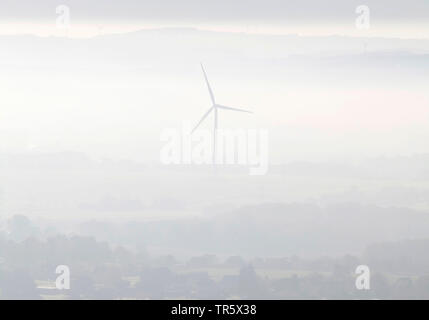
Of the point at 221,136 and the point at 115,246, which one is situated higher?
the point at 221,136

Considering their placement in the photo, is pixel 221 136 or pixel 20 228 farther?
pixel 20 228

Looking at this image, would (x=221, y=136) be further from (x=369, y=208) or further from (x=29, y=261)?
(x=29, y=261)

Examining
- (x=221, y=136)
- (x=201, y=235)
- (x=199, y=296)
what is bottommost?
(x=199, y=296)

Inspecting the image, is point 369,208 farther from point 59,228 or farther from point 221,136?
point 59,228

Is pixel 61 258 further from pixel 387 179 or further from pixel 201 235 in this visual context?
pixel 387 179

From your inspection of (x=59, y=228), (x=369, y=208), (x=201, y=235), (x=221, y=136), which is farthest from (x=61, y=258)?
(x=369, y=208)

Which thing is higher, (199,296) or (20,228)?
(20,228)

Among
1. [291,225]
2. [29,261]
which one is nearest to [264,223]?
[291,225]

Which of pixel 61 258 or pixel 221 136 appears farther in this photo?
pixel 61 258
